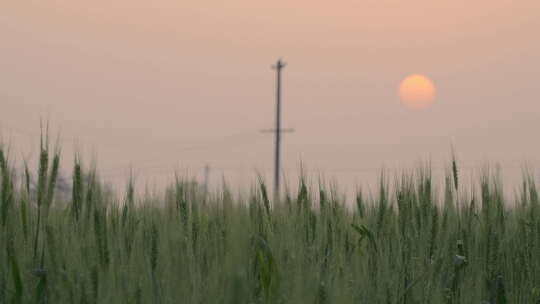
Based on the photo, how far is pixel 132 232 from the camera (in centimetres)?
272

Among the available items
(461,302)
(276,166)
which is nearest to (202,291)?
(461,302)

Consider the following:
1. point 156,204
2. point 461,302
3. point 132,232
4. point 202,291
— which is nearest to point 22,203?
point 132,232

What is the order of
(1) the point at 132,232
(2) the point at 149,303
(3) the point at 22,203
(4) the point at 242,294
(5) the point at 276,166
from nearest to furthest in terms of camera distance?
(4) the point at 242,294
(2) the point at 149,303
(3) the point at 22,203
(1) the point at 132,232
(5) the point at 276,166

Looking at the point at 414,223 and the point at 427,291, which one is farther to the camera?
the point at 414,223

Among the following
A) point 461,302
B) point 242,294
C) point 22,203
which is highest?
point 22,203

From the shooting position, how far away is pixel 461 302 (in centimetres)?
252

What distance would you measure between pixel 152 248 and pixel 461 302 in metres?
1.07

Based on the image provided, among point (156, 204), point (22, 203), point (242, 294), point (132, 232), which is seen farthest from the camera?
point (156, 204)

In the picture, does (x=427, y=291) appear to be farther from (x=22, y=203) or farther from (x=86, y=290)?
(x=22, y=203)

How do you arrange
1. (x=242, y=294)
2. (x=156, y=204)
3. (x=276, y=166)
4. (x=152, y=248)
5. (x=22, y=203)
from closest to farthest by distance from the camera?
(x=242, y=294)
(x=152, y=248)
(x=22, y=203)
(x=156, y=204)
(x=276, y=166)

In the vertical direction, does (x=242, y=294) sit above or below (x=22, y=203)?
below

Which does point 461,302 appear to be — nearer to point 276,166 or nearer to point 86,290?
point 86,290

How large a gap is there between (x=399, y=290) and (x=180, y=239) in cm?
74

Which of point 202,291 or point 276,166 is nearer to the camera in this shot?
point 202,291
